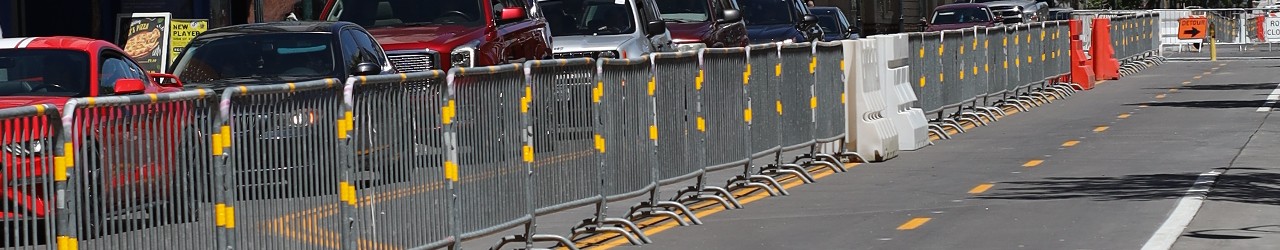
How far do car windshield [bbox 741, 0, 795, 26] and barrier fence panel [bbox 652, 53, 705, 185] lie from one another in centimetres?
1578

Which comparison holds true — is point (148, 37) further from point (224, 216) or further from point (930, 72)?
point (224, 216)

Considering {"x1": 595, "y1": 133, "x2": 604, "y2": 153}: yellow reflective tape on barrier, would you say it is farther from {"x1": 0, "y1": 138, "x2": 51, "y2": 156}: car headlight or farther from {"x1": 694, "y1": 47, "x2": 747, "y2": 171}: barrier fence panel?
{"x1": 0, "y1": 138, "x2": 51, "y2": 156}: car headlight

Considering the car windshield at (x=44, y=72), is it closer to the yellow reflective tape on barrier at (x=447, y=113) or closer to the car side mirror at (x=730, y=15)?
the yellow reflective tape on barrier at (x=447, y=113)

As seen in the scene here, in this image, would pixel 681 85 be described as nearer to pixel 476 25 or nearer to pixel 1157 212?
pixel 1157 212

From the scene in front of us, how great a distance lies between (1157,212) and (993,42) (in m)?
12.6

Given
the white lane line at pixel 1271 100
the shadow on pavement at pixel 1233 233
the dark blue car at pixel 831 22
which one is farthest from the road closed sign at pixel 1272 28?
the shadow on pavement at pixel 1233 233

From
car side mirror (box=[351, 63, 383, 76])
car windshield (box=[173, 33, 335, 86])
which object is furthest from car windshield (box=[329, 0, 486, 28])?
car side mirror (box=[351, 63, 383, 76])

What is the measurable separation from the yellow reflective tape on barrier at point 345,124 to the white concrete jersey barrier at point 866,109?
8760 millimetres

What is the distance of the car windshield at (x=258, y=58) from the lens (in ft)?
51.5

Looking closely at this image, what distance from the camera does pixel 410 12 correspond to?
19422 millimetres

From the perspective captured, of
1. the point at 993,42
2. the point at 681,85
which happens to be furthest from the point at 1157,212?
the point at 993,42

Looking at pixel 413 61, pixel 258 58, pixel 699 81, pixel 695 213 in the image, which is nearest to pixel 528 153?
pixel 695 213

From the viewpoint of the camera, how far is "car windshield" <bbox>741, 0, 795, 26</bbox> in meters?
29.3

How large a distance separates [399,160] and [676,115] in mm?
3972
